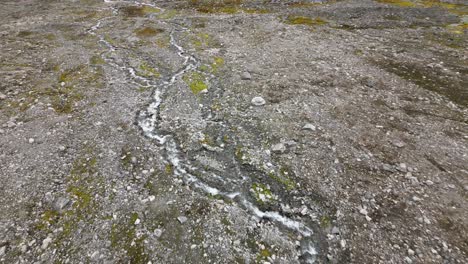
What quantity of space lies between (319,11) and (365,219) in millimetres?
27475

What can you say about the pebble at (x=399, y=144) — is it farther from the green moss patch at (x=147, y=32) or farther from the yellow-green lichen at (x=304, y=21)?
the green moss patch at (x=147, y=32)

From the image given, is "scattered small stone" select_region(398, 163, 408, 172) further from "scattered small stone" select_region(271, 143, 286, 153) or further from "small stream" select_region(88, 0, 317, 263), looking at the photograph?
"small stream" select_region(88, 0, 317, 263)

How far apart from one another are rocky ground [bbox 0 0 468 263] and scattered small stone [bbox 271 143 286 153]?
0.19ft

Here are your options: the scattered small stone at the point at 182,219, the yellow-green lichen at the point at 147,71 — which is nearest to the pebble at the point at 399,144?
the scattered small stone at the point at 182,219

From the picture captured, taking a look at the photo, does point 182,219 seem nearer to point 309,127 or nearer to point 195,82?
point 309,127

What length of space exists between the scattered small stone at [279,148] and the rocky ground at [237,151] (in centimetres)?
6

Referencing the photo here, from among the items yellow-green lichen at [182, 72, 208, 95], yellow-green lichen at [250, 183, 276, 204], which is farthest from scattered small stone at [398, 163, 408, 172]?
yellow-green lichen at [182, 72, 208, 95]

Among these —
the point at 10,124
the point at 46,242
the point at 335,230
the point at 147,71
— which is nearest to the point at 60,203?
the point at 46,242

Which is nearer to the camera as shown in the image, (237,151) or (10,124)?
(237,151)

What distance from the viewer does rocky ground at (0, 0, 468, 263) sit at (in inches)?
305

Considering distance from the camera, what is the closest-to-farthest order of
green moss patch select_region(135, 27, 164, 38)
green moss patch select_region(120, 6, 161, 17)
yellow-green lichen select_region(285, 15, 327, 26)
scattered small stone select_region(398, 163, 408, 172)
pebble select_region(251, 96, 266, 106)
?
1. scattered small stone select_region(398, 163, 408, 172)
2. pebble select_region(251, 96, 266, 106)
3. green moss patch select_region(135, 27, 164, 38)
4. yellow-green lichen select_region(285, 15, 327, 26)
5. green moss patch select_region(120, 6, 161, 17)

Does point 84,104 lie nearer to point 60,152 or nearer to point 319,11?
point 60,152

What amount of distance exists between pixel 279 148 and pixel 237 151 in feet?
5.40

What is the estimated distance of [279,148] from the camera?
10.9 meters
